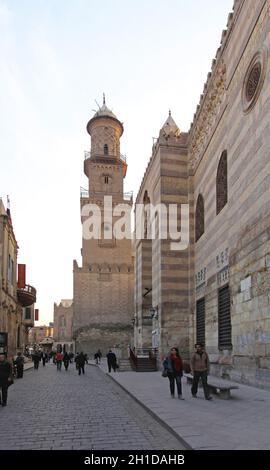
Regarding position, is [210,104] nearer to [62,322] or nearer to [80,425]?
[80,425]

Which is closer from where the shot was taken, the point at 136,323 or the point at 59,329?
the point at 136,323

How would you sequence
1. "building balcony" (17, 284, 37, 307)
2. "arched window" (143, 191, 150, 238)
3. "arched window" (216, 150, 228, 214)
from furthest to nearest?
"building balcony" (17, 284, 37, 307)
"arched window" (143, 191, 150, 238)
"arched window" (216, 150, 228, 214)

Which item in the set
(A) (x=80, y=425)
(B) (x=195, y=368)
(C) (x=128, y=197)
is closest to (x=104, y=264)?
(C) (x=128, y=197)

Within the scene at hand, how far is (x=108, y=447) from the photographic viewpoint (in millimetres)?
5961

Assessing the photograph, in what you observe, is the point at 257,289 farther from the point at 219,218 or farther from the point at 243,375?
the point at 219,218

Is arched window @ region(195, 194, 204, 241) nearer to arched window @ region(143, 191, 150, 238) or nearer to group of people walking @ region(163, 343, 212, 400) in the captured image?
arched window @ region(143, 191, 150, 238)

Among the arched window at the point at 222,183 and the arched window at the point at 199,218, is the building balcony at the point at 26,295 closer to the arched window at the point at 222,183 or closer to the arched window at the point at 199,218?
the arched window at the point at 199,218

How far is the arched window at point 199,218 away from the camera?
20.3m

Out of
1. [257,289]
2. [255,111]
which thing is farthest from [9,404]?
[255,111]

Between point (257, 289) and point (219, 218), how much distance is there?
17.6 ft

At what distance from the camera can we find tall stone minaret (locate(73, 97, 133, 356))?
4738cm

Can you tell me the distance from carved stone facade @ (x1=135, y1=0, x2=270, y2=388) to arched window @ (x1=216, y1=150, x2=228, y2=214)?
0.04m

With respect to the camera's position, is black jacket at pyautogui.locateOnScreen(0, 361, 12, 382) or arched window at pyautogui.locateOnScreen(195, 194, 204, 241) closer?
black jacket at pyautogui.locateOnScreen(0, 361, 12, 382)

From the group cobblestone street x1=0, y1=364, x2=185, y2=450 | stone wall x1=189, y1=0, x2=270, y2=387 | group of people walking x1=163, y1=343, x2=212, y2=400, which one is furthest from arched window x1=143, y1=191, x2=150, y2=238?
group of people walking x1=163, y1=343, x2=212, y2=400
